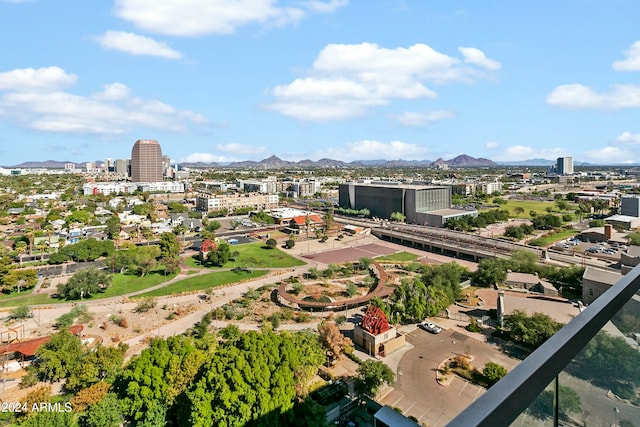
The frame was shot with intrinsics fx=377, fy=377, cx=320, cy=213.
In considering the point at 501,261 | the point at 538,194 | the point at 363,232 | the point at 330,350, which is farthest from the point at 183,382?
the point at 538,194

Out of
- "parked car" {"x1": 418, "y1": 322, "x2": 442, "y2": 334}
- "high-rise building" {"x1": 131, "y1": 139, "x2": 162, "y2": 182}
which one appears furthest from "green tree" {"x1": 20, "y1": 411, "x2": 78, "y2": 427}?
"high-rise building" {"x1": 131, "y1": 139, "x2": 162, "y2": 182}

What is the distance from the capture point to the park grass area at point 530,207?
172 feet

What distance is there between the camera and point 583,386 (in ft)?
5.12

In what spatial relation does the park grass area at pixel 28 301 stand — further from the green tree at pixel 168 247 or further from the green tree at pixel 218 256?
the green tree at pixel 218 256

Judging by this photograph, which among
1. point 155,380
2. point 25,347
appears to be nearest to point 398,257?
point 155,380

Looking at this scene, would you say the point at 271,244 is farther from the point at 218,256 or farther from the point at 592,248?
the point at 592,248

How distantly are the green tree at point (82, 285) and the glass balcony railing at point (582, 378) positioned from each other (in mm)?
27769

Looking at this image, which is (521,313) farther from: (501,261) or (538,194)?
(538,194)

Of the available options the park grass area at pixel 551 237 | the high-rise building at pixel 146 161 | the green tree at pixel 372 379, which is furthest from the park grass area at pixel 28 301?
the high-rise building at pixel 146 161

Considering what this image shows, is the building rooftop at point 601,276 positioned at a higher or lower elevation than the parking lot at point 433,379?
higher

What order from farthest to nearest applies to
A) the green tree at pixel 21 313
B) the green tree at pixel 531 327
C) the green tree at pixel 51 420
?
1. the green tree at pixel 21 313
2. the green tree at pixel 531 327
3. the green tree at pixel 51 420

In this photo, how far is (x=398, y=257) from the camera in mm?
34344

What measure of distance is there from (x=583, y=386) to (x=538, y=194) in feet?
279

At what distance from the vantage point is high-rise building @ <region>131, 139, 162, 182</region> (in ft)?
323
